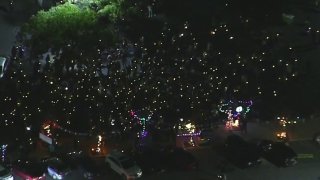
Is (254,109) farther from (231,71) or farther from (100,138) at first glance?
(100,138)

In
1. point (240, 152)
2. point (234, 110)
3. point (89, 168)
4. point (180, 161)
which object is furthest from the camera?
point (234, 110)

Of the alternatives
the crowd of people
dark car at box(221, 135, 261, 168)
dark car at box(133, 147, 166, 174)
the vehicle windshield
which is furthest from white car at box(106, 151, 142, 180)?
dark car at box(221, 135, 261, 168)

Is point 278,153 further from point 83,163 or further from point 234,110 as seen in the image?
point 83,163

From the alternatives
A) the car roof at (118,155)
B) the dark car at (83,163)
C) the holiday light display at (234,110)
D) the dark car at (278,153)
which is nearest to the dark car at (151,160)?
the car roof at (118,155)

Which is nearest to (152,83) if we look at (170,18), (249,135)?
(170,18)

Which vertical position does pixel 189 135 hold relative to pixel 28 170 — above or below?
above

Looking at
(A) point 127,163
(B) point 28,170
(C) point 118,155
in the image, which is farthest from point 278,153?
(B) point 28,170

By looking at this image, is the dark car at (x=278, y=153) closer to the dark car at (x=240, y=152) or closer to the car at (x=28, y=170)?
the dark car at (x=240, y=152)
